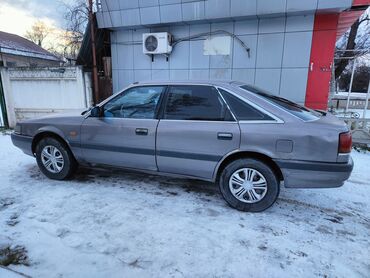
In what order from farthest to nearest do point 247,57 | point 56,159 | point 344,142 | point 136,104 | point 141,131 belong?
1. point 247,57
2. point 56,159
3. point 136,104
4. point 141,131
5. point 344,142

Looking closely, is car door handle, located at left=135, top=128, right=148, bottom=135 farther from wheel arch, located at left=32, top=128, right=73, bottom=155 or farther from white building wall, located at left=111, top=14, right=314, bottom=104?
white building wall, located at left=111, top=14, right=314, bottom=104

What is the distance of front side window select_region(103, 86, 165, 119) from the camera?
11.7 ft

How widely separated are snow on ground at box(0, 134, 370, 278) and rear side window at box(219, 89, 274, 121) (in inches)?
45.6

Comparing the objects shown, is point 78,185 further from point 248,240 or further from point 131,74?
point 131,74

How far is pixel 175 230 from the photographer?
2836 mm

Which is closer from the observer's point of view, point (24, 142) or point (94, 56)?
point (24, 142)

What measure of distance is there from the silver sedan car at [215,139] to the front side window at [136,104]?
0.05ft

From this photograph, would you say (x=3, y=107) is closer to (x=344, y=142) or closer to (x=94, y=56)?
(x=94, y=56)

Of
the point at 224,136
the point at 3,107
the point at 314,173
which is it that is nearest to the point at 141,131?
the point at 224,136

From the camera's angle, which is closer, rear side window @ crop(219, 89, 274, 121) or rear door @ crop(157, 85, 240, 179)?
rear side window @ crop(219, 89, 274, 121)

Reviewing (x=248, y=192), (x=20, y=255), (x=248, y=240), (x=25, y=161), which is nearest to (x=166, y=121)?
(x=248, y=192)

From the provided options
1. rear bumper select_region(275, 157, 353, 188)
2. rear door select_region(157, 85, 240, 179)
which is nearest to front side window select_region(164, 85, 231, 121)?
rear door select_region(157, 85, 240, 179)

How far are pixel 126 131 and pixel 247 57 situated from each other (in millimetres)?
4039

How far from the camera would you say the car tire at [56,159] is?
4066 millimetres
